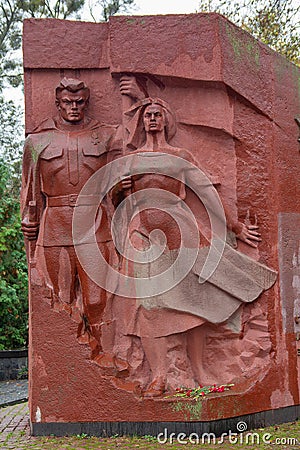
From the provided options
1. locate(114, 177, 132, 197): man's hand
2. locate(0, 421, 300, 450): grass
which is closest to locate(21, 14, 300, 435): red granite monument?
locate(114, 177, 132, 197): man's hand

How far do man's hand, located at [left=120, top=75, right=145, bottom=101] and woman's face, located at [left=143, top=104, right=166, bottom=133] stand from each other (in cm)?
23

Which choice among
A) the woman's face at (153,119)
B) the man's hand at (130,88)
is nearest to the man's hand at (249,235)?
the woman's face at (153,119)

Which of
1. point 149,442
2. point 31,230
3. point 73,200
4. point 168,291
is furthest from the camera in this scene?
point 31,230

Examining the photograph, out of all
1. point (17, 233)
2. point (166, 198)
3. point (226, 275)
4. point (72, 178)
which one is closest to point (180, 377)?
point (226, 275)

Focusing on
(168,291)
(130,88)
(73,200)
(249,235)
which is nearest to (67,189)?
(73,200)

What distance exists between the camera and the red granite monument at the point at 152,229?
6793 mm

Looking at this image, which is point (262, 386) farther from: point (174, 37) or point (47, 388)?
point (174, 37)

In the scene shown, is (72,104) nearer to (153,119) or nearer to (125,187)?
(153,119)

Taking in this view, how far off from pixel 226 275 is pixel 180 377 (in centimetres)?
116

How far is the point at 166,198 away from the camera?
6.96m

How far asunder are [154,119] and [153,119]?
11mm

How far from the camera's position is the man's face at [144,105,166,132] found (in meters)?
6.94

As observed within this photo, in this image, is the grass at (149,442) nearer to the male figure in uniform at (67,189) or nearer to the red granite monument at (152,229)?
the red granite monument at (152,229)

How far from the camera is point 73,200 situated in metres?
7.06
